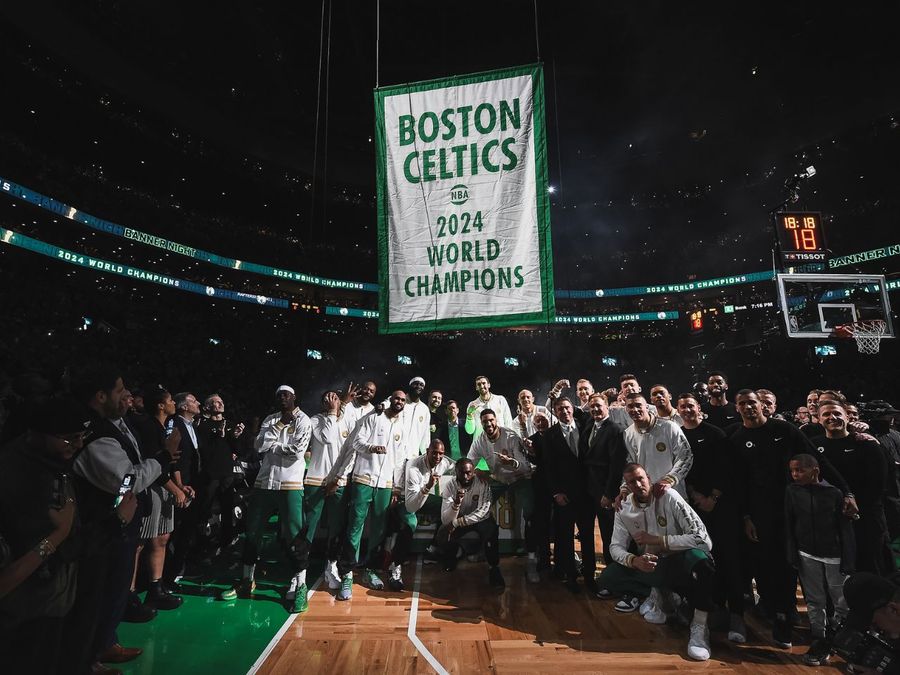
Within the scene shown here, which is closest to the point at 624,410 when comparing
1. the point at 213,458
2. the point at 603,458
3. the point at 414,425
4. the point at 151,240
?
the point at 603,458

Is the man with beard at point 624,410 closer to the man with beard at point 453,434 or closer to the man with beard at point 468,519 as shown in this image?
the man with beard at point 468,519

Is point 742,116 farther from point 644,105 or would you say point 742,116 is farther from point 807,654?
point 807,654

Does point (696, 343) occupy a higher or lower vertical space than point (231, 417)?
higher

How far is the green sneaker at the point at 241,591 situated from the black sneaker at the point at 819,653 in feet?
16.4

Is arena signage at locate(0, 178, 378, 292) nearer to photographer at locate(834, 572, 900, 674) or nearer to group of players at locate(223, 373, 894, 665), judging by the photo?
group of players at locate(223, 373, 894, 665)

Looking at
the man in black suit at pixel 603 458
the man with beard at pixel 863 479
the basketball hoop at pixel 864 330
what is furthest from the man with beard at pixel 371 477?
the basketball hoop at pixel 864 330

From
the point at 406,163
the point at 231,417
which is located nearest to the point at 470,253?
the point at 406,163

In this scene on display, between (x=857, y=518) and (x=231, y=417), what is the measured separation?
15.5 meters

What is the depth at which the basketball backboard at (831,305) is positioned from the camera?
892 centimetres

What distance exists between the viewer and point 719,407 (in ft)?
18.1

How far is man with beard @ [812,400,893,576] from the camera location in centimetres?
393

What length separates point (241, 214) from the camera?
2481 cm

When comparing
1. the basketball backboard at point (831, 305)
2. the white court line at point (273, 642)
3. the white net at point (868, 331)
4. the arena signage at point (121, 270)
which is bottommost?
the white court line at point (273, 642)

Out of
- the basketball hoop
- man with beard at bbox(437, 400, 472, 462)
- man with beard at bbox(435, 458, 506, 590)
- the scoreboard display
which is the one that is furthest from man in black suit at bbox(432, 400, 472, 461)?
the scoreboard display
